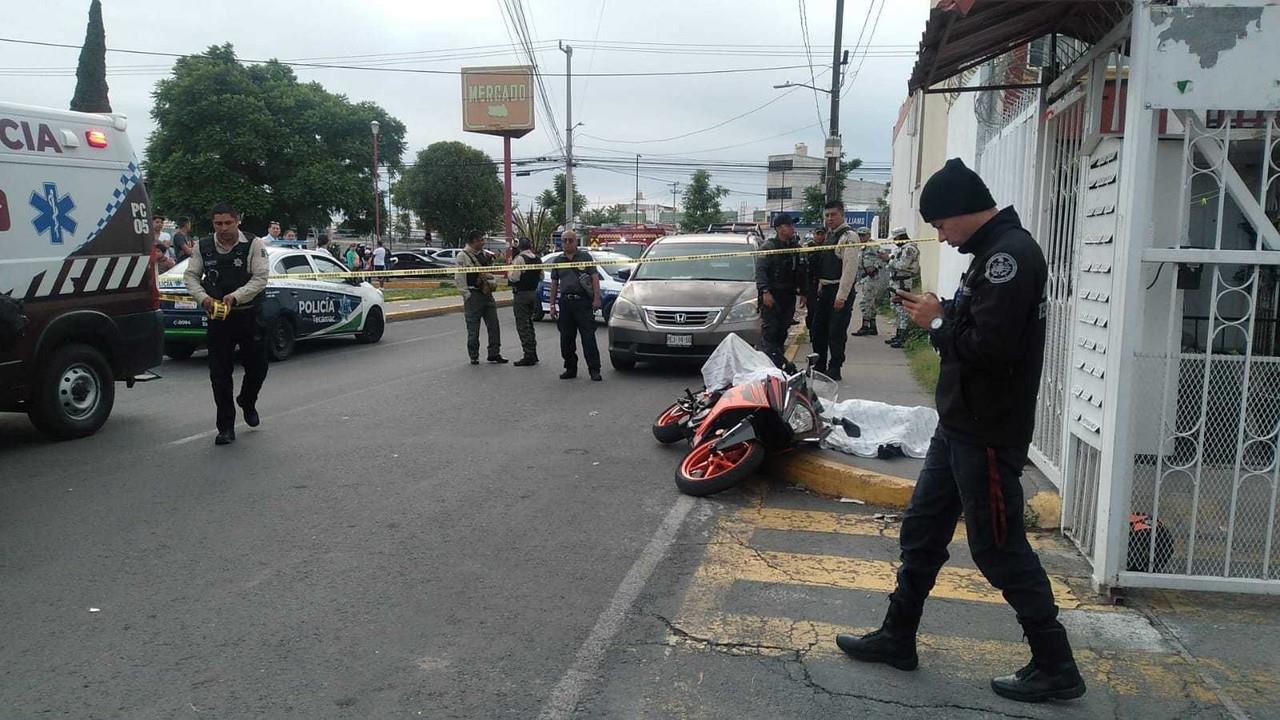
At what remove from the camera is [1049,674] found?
10.8 ft

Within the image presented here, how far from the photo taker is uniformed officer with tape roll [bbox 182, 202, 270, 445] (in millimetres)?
7219

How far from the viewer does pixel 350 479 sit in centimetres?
629

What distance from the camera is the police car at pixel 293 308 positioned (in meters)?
11.9

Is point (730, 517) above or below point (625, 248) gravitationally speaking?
below

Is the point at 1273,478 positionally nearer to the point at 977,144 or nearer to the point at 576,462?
the point at 576,462

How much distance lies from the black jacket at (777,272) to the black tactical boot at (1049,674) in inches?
252

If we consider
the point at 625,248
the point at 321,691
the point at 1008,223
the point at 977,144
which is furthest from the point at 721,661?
the point at 625,248

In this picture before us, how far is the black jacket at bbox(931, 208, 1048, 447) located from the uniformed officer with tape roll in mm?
5651

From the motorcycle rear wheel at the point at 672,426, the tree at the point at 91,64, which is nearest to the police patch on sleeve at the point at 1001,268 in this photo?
the motorcycle rear wheel at the point at 672,426

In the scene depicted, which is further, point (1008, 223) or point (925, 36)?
point (925, 36)

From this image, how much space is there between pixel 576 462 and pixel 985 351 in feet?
13.4

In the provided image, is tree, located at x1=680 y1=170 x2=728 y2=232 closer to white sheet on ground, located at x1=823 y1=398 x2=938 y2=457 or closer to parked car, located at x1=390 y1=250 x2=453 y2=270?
parked car, located at x1=390 y1=250 x2=453 y2=270

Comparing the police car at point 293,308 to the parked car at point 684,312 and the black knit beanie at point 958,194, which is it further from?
the black knit beanie at point 958,194

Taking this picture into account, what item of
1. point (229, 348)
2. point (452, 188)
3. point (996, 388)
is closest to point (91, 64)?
point (229, 348)
